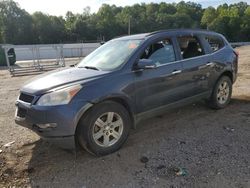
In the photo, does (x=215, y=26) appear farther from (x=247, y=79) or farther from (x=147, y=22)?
(x=247, y=79)

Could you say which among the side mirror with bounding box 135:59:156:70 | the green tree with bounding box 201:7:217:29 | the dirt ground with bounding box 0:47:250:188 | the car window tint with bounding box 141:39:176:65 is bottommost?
the dirt ground with bounding box 0:47:250:188

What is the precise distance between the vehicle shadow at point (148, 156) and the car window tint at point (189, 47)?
129cm

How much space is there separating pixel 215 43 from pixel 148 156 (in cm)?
334

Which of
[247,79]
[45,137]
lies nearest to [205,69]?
[45,137]

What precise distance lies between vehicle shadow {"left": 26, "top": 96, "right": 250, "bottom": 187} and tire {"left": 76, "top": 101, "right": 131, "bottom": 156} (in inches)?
6.3

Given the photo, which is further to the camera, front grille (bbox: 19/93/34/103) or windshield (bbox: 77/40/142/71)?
windshield (bbox: 77/40/142/71)

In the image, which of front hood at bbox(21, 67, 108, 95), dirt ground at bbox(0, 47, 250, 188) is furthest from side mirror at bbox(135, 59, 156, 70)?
dirt ground at bbox(0, 47, 250, 188)

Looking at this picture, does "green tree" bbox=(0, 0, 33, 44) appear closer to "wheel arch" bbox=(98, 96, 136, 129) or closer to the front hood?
the front hood

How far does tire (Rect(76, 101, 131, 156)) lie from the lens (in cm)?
405

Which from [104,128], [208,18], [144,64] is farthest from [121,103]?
[208,18]

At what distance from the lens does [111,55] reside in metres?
5.03

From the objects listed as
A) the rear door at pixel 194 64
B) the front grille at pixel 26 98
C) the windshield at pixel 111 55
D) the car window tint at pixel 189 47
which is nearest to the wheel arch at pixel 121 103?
the windshield at pixel 111 55

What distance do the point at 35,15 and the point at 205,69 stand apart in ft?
279

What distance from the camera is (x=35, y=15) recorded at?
83.2m
